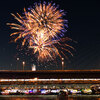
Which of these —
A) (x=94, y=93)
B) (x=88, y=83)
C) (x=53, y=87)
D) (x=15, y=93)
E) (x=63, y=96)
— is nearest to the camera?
(x=63, y=96)

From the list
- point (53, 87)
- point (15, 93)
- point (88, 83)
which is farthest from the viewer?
point (53, 87)

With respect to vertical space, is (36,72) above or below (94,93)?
above

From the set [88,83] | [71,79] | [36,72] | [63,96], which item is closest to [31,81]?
[36,72]

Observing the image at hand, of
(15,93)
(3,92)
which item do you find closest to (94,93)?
(15,93)

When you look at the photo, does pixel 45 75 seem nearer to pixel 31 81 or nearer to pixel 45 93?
pixel 31 81

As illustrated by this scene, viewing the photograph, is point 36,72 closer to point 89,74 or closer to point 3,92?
point 3,92

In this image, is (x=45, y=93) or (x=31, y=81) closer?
(x=45, y=93)

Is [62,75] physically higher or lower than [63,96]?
higher

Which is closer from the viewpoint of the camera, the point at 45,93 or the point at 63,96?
the point at 63,96

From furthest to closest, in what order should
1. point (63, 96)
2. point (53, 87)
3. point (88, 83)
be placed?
point (53, 87) < point (88, 83) < point (63, 96)

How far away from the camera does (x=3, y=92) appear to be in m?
60.5

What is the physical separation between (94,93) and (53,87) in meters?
18.0

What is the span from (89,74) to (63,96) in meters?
41.4

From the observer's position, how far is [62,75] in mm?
65625
